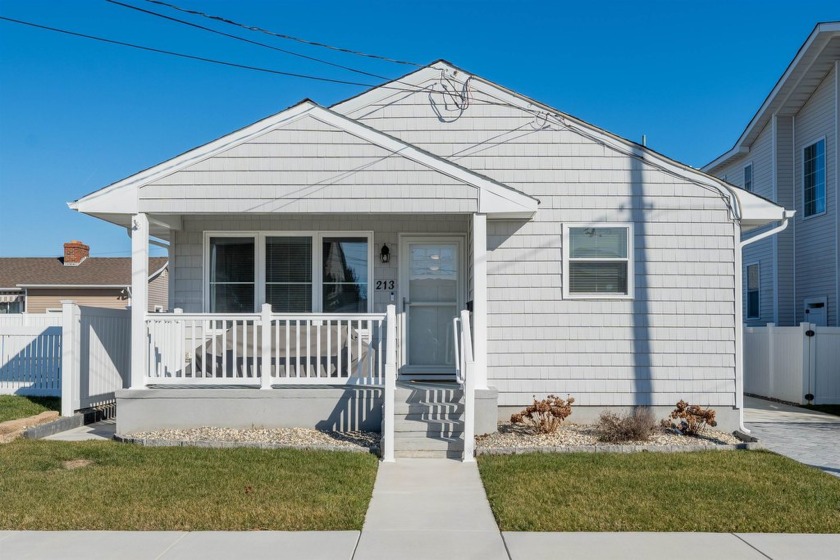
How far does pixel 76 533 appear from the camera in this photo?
5.30 meters

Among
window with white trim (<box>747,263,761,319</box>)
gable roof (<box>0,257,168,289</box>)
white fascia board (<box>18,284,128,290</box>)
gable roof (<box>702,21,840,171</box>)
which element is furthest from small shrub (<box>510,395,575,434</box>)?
white fascia board (<box>18,284,128,290</box>)

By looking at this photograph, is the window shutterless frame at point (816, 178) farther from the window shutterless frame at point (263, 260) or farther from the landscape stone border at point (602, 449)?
the window shutterless frame at point (263, 260)

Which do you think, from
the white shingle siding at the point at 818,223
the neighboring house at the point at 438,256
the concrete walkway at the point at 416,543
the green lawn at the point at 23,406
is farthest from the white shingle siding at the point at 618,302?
the green lawn at the point at 23,406

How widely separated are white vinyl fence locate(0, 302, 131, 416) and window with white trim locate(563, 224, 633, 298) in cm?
664

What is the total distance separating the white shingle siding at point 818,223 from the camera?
14.8 metres

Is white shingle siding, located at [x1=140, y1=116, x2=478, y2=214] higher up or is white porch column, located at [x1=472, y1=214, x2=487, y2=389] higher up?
white shingle siding, located at [x1=140, y1=116, x2=478, y2=214]

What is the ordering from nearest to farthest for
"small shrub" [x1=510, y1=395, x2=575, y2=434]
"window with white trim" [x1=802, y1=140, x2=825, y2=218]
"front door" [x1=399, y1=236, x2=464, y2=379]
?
"small shrub" [x1=510, y1=395, x2=575, y2=434]
"front door" [x1=399, y1=236, x2=464, y2=379]
"window with white trim" [x1=802, y1=140, x2=825, y2=218]

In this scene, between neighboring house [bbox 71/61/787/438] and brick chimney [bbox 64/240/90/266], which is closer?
neighboring house [bbox 71/61/787/438]

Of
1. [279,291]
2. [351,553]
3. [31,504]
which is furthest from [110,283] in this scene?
[351,553]

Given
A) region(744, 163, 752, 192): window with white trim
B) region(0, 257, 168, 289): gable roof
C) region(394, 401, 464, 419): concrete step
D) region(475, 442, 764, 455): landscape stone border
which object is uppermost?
region(744, 163, 752, 192): window with white trim

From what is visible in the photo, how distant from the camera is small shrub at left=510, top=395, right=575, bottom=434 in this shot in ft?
29.1

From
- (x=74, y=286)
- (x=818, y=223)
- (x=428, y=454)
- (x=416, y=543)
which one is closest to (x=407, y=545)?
(x=416, y=543)

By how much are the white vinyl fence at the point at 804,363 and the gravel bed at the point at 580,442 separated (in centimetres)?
468

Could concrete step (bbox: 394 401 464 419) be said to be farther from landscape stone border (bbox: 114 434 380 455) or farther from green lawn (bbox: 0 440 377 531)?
green lawn (bbox: 0 440 377 531)
